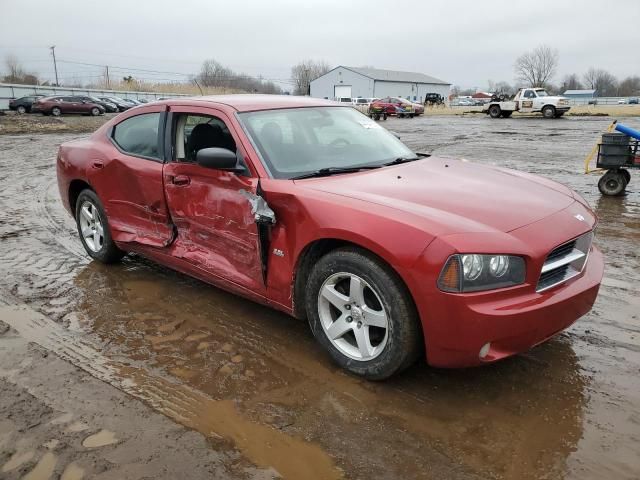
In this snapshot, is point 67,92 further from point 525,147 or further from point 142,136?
point 142,136

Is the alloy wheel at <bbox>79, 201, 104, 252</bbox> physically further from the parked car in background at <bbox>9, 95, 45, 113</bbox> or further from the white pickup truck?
the parked car in background at <bbox>9, 95, 45, 113</bbox>

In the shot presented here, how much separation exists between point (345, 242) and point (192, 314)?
5.31ft

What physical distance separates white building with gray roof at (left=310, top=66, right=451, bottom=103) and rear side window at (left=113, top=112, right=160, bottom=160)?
8372 cm

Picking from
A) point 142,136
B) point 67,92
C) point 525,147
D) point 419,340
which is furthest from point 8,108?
point 419,340

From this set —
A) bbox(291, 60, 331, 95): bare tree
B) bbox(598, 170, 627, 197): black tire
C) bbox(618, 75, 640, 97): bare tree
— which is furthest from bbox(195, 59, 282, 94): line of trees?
bbox(598, 170, 627, 197): black tire

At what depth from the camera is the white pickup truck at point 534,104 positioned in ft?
106

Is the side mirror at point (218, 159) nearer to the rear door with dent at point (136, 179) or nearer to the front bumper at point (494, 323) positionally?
the rear door with dent at point (136, 179)

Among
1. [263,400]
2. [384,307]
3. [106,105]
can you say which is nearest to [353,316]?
[384,307]

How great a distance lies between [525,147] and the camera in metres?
16.4

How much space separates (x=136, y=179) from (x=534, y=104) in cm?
3405

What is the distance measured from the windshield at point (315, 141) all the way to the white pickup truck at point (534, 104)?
32383 millimetres

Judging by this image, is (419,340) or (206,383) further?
(206,383)

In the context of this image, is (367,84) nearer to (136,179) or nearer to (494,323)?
(136,179)

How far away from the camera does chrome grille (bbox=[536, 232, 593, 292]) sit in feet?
9.06
